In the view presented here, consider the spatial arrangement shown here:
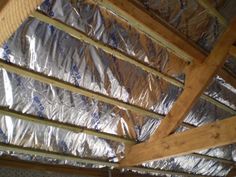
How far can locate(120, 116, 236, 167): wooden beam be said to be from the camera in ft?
9.87

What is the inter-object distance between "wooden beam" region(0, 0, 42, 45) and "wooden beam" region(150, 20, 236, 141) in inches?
90.9

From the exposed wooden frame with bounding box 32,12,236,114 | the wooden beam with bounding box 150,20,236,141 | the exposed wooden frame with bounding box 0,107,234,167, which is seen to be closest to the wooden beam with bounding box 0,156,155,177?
the exposed wooden frame with bounding box 0,107,234,167

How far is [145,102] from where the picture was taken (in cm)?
346

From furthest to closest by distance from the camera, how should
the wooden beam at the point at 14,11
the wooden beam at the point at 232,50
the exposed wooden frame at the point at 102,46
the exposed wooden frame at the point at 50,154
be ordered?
the wooden beam at the point at 232,50
the exposed wooden frame at the point at 50,154
the exposed wooden frame at the point at 102,46
the wooden beam at the point at 14,11

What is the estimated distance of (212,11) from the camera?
2949 millimetres

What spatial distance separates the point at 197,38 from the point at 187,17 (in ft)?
1.04

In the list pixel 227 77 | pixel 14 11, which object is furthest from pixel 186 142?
pixel 14 11

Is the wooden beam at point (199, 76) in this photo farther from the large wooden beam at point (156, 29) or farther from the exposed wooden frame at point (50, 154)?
the exposed wooden frame at point (50, 154)

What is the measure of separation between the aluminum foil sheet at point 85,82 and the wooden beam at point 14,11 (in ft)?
3.36

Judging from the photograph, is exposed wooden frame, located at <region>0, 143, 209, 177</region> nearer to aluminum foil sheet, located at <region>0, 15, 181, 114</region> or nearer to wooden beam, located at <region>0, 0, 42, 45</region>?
aluminum foil sheet, located at <region>0, 15, 181, 114</region>

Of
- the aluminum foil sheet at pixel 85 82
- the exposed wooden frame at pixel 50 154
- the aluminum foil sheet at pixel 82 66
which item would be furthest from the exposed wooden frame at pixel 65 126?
the aluminum foil sheet at pixel 82 66

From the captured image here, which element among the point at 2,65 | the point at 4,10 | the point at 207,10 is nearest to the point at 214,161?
the point at 207,10

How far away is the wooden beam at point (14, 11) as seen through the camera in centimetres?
123

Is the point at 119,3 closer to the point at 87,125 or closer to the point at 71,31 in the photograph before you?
the point at 71,31
